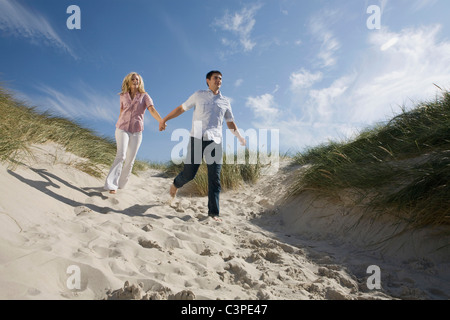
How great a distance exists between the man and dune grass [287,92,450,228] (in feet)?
5.36

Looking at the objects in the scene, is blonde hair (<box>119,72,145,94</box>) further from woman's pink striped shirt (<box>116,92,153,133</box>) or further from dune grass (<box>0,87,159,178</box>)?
dune grass (<box>0,87,159,178</box>)

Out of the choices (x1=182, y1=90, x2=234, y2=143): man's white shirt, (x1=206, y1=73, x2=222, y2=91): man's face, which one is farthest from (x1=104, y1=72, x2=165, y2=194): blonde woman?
(x1=206, y1=73, x2=222, y2=91): man's face

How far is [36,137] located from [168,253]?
3.78m

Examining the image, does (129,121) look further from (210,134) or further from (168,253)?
(168,253)

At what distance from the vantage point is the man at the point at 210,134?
162 inches

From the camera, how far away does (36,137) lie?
4.91 meters

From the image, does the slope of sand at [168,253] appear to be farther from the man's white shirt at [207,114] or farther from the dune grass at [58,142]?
the man's white shirt at [207,114]

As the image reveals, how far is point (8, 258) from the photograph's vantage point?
197 centimetres

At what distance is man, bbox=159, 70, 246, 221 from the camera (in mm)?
4112
